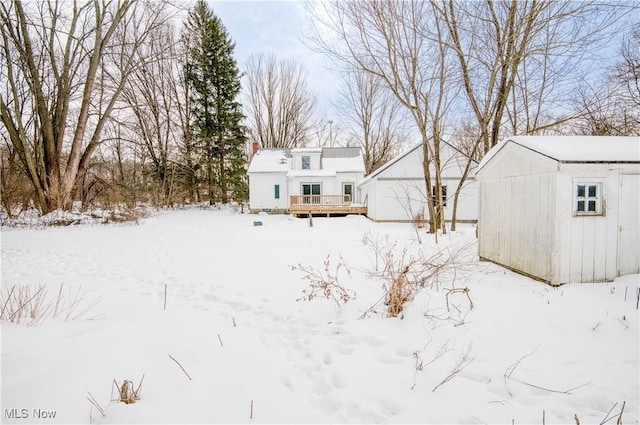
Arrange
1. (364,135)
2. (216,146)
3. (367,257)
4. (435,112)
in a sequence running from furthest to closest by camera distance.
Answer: (364,135)
(216,146)
(435,112)
(367,257)

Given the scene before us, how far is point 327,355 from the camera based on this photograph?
263cm

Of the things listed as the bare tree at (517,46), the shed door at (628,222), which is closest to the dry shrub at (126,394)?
the shed door at (628,222)

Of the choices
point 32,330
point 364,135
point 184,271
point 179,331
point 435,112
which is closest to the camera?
point 32,330

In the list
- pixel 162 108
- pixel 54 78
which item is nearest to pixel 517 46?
pixel 54 78

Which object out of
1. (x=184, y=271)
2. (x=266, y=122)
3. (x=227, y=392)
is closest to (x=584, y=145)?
(x=227, y=392)

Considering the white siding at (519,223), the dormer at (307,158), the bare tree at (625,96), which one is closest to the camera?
the white siding at (519,223)

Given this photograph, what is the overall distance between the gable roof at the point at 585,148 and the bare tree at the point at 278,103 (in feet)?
88.3

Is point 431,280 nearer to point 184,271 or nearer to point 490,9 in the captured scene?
point 184,271

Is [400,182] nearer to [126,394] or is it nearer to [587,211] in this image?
[587,211]

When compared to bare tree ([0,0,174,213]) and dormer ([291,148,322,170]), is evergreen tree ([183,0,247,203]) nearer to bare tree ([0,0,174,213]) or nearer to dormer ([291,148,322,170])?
dormer ([291,148,322,170])

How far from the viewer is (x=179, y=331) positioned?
3025 millimetres

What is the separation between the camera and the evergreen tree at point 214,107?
23422 millimetres

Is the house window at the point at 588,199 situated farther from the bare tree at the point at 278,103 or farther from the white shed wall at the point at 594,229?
the bare tree at the point at 278,103

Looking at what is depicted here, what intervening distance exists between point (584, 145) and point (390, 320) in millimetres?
4161
